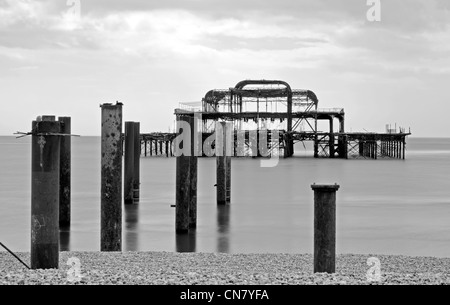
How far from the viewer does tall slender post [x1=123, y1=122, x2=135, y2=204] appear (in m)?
26.5

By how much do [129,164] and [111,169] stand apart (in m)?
12.7

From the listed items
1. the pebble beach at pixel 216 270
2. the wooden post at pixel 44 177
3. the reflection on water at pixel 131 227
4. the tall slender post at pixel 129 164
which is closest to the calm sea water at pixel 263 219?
the reflection on water at pixel 131 227

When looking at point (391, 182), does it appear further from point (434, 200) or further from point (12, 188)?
point (12, 188)

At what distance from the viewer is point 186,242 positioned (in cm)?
1834

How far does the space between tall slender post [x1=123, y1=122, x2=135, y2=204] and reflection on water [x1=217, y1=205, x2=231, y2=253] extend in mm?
3508

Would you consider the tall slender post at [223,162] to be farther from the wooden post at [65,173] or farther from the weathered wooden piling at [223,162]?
the wooden post at [65,173]

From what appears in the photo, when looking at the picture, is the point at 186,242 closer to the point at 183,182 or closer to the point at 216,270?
the point at 183,182

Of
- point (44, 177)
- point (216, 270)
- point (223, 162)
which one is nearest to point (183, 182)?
point (216, 270)

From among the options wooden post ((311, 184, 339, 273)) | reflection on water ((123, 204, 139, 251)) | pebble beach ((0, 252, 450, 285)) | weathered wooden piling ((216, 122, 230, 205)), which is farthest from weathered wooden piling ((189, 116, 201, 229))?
wooden post ((311, 184, 339, 273))

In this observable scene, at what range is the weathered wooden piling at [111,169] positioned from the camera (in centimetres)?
1369

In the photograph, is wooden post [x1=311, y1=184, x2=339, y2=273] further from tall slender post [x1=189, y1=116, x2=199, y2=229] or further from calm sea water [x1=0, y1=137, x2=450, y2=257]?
tall slender post [x1=189, y1=116, x2=199, y2=229]

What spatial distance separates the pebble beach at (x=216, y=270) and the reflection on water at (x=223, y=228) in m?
3.61

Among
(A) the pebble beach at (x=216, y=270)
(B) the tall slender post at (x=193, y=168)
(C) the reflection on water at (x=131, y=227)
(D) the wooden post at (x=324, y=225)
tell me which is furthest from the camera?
(C) the reflection on water at (x=131, y=227)
